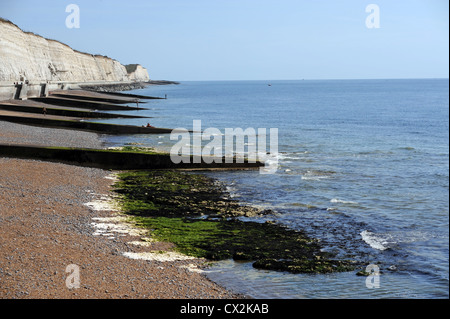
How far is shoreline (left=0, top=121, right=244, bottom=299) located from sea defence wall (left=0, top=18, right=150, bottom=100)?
45.5m

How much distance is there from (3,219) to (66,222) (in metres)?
1.87

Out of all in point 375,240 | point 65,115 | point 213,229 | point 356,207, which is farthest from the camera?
point 65,115

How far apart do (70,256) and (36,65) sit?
85843 mm

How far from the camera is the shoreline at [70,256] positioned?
1080cm

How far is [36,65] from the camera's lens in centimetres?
9000

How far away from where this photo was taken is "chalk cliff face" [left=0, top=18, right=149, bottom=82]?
7253 centimetres

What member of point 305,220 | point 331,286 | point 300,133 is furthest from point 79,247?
point 300,133

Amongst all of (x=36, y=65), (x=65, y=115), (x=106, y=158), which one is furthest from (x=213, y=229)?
(x=36, y=65)

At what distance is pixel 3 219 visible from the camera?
14.9m

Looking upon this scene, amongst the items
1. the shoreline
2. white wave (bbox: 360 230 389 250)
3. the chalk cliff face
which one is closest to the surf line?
the shoreline

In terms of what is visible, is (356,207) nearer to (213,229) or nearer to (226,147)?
(213,229)

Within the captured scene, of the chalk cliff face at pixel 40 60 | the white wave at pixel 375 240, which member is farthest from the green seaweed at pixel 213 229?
the chalk cliff face at pixel 40 60

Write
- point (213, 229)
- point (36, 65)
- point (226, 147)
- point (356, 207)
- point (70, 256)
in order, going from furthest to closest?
point (36, 65) → point (226, 147) → point (356, 207) → point (213, 229) → point (70, 256)

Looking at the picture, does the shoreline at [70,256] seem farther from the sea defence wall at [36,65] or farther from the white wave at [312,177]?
the sea defence wall at [36,65]
